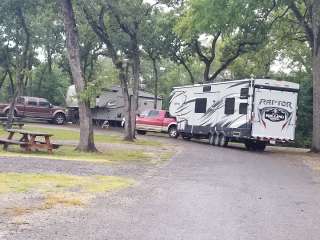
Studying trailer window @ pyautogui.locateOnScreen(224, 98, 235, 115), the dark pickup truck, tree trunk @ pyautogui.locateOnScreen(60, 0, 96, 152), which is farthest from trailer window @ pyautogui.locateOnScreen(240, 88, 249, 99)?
the dark pickup truck

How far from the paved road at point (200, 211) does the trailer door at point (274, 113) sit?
9.95 meters

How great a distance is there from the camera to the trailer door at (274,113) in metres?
24.8

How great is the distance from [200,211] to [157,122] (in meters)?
26.8

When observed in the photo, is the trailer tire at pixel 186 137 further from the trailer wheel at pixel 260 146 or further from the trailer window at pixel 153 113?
the trailer wheel at pixel 260 146

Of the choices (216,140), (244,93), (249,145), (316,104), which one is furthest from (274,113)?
(216,140)

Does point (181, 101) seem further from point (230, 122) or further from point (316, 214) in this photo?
point (316, 214)

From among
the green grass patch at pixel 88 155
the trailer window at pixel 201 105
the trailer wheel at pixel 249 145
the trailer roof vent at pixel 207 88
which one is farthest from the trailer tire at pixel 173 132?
the green grass patch at pixel 88 155

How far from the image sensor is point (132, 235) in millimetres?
7172

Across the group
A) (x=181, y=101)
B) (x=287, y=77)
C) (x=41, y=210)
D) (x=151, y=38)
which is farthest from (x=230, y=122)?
(x=41, y=210)

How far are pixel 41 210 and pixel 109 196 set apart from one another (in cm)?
195

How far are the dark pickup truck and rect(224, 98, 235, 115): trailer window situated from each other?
1938 cm

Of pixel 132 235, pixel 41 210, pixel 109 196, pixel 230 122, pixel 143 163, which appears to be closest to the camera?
pixel 132 235

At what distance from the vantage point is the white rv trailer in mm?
24859

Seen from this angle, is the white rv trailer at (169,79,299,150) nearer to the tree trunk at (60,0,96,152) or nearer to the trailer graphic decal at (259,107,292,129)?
the trailer graphic decal at (259,107,292,129)
